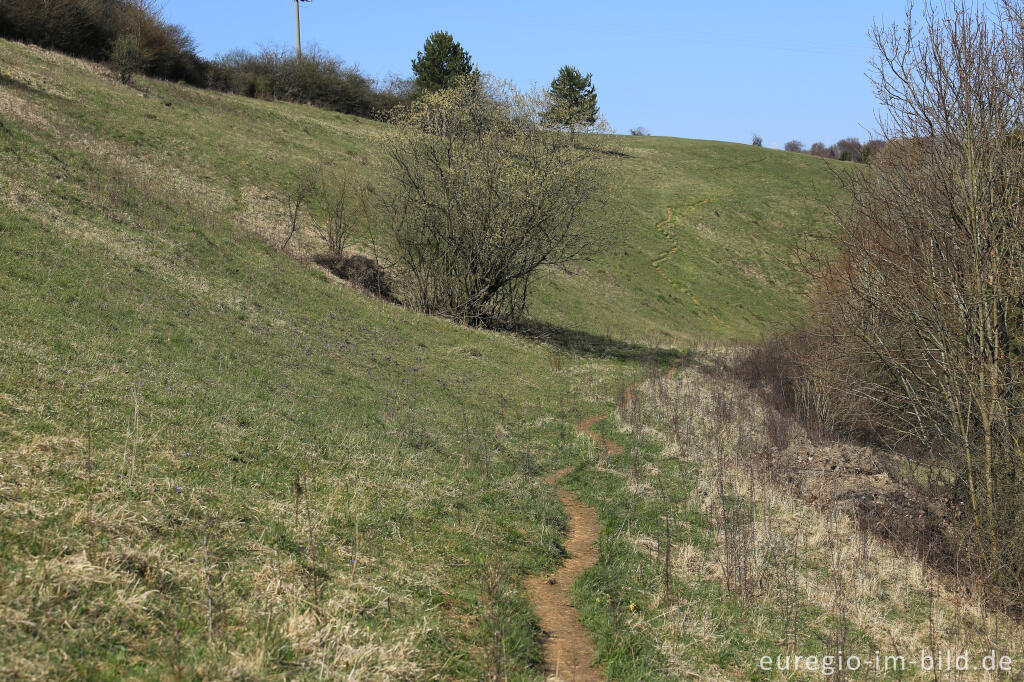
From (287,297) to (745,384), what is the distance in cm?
1523

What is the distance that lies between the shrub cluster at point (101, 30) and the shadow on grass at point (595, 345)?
2908 cm

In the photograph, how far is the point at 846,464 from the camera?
13266mm

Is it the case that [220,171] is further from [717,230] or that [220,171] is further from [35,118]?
[717,230]

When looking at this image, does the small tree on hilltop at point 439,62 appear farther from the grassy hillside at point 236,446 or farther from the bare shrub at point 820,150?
the bare shrub at point 820,150

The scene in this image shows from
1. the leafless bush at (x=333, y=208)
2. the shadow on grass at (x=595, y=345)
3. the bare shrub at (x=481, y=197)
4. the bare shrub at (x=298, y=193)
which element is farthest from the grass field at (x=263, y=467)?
the bare shrub at (x=298, y=193)

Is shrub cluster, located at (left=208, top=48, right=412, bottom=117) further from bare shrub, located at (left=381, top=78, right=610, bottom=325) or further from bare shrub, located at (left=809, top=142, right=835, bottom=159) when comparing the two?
bare shrub, located at (left=809, top=142, right=835, bottom=159)

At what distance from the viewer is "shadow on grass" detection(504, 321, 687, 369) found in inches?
1101

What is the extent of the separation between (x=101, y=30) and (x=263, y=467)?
149 ft

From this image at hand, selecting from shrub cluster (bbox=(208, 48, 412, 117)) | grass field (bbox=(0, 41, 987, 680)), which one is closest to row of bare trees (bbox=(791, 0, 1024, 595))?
grass field (bbox=(0, 41, 987, 680))

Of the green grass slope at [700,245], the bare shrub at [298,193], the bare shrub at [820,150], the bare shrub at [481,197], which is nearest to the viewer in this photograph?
the bare shrub at [481,197]

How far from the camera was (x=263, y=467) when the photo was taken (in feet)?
28.1

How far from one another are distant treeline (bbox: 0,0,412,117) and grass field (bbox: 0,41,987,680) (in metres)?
15.6

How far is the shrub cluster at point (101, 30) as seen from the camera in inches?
1501

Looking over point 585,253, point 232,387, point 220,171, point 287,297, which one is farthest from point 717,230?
point 232,387
